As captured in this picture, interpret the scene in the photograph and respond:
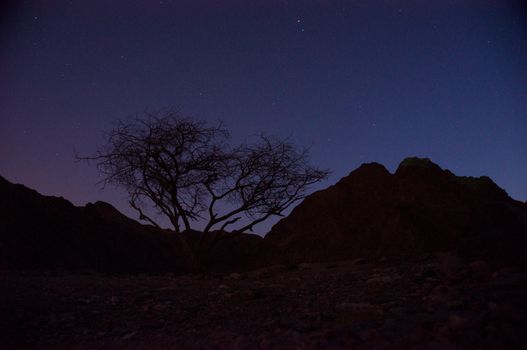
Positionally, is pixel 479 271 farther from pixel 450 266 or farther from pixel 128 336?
pixel 128 336

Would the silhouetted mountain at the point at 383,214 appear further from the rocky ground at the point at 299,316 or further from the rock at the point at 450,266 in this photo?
the rocky ground at the point at 299,316

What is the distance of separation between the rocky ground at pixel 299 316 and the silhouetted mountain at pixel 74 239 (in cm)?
745

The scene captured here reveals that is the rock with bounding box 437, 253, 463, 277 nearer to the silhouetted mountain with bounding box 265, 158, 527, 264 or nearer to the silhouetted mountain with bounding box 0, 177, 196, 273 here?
the silhouetted mountain with bounding box 0, 177, 196, 273

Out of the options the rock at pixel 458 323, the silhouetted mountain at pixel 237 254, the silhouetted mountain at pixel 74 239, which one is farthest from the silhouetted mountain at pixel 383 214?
the rock at pixel 458 323

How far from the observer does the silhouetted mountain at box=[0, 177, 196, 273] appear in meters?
14.0

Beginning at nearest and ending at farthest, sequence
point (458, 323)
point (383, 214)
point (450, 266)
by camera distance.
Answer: point (458, 323) → point (450, 266) → point (383, 214)

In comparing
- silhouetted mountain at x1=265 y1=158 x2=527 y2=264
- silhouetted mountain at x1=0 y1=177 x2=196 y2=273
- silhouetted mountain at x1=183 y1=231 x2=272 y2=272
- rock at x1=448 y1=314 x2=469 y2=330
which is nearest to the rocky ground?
rock at x1=448 y1=314 x2=469 y2=330

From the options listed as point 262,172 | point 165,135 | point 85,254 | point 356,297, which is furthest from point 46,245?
point 356,297

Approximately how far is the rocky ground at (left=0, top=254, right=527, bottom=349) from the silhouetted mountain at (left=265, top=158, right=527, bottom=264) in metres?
12.2

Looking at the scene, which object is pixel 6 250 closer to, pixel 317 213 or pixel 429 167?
pixel 317 213

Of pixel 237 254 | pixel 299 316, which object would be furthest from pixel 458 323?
pixel 237 254

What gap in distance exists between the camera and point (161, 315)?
173 inches

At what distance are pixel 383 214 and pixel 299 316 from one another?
16.8 meters

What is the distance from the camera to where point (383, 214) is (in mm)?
19641
